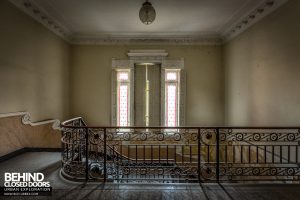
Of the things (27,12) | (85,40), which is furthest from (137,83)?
(27,12)

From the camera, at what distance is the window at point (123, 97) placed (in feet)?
25.1

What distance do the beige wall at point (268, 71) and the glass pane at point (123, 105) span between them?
3.36 metres

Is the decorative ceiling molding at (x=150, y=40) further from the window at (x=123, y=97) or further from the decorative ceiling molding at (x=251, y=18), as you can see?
the window at (x=123, y=97)

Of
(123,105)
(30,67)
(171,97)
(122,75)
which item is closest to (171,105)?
(171,97)

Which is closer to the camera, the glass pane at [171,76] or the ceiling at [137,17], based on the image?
the ceiling at [137,17]

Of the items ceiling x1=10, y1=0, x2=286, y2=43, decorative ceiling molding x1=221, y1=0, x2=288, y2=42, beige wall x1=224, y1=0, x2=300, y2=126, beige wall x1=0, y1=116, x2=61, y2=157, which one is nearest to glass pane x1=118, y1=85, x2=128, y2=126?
ceiling x1=10, y1=0, x2=286, y2=43

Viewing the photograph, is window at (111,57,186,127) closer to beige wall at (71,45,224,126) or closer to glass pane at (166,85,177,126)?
glass pane at (166,85,177,126)

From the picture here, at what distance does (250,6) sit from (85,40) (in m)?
5.00

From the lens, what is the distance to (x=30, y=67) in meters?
5.05

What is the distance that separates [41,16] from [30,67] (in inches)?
51.0

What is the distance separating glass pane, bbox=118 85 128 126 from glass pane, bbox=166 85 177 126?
139 centimetres

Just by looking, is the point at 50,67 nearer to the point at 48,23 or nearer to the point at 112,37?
the point at 48,23

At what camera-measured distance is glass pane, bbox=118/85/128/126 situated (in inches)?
301

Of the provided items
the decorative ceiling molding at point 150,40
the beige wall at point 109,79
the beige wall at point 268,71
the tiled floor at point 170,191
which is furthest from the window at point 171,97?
the tiled floor at point 170,191
